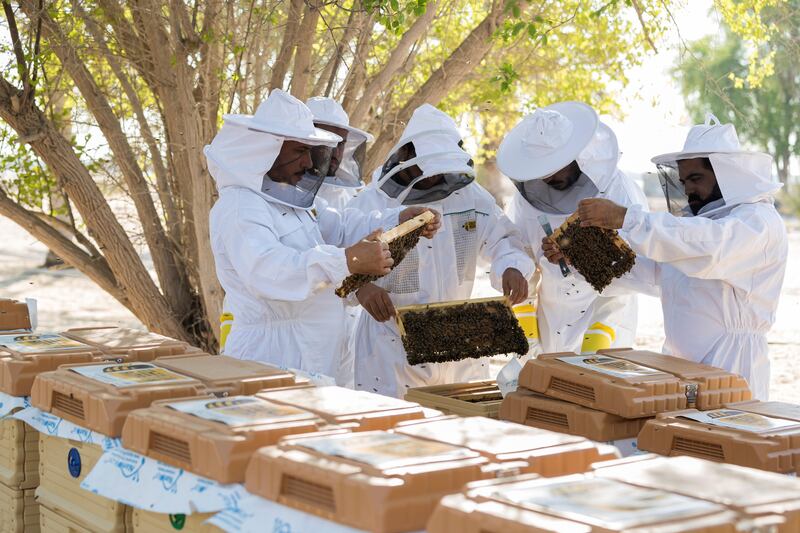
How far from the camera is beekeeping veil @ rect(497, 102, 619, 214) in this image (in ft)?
15.0

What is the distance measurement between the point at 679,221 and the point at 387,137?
3601 mm

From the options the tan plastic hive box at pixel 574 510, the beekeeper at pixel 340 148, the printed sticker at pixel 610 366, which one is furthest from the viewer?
the beekeeper at pixel 340 148

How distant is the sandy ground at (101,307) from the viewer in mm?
11086

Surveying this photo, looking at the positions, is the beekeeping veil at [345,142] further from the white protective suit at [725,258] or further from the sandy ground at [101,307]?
the sandy ground at [101,307]

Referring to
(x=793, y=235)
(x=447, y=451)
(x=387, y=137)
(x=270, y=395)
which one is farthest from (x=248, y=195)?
(x=793, y=235)

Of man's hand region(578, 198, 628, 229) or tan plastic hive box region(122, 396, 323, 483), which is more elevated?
man's hand region(578, 198, 628, 229)

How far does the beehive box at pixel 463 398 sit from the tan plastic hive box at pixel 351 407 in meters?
0.86

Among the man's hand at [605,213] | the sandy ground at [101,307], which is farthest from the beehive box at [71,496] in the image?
the sandy ground at [101,307]

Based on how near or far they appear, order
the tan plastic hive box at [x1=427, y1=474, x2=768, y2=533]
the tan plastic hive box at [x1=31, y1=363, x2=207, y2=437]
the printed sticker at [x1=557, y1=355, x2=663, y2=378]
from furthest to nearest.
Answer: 1. the printed sticker at [x1=557, y1=355, x2=663, y2=378]
2. the tan plastic hive box at [x1=31, y1=363, x2=207, y2=437]
3. the tan plastic hive box at [x1=427, y1=474, x2=768, y2=533]

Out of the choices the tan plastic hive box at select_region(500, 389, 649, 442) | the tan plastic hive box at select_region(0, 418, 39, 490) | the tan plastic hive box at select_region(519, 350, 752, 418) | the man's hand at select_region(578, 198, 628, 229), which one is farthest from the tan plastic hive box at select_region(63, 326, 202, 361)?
the man's hand at select_region(578, 198, 628, 229)

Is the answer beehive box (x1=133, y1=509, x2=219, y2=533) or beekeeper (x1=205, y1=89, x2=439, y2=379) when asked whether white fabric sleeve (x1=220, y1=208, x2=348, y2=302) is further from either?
beehive box (x1=133, y1=509, x2=219, y2=533)

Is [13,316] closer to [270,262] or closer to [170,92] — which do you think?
[270,262]

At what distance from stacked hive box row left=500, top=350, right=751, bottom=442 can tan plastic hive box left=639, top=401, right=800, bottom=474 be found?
0.52 feet

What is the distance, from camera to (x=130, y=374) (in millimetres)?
3211
